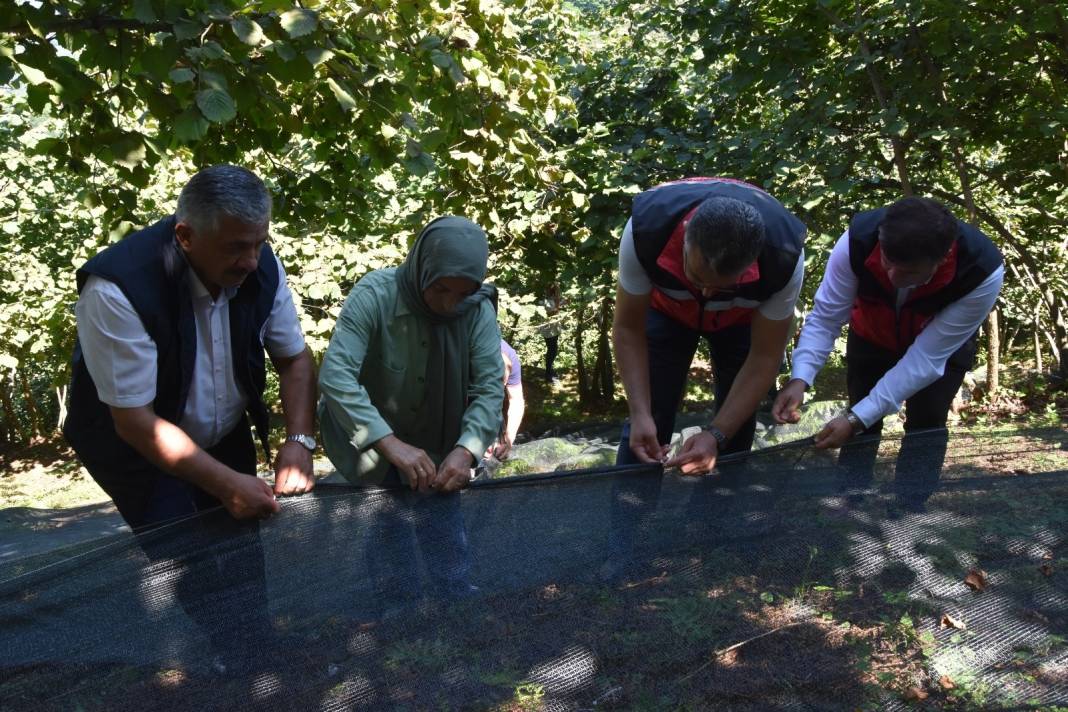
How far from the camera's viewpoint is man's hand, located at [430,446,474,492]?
205 centimetres

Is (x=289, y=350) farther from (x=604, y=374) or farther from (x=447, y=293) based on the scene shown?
(x=604, y=374)

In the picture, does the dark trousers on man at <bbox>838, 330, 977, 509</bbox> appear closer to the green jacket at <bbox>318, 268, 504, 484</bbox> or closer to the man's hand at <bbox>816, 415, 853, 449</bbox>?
the man's hand at <bbox>816, 415, 853, 449</bbox>

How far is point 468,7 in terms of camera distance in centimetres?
396

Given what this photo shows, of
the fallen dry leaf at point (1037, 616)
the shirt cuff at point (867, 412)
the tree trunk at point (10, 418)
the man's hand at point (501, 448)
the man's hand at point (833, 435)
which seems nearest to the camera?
the fallen dry leaf at point (1037, 616)

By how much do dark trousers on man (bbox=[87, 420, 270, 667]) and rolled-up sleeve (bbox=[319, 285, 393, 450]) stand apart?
352 millimetres

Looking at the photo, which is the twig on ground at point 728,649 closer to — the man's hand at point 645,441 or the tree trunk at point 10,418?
the man's hand at point 645,441

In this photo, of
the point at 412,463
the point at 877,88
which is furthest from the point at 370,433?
the point at 877,88

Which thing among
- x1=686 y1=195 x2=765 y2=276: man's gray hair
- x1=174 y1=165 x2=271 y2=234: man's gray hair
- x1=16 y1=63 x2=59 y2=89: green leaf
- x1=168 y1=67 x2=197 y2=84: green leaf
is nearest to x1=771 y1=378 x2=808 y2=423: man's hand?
x1=686 y1=195 x2=765 y2=276: man's gray hair

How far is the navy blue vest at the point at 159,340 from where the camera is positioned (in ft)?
5.82

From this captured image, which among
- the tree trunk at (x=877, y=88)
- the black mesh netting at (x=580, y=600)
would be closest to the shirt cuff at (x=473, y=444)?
the black mesh netting at (x=580, y=600)

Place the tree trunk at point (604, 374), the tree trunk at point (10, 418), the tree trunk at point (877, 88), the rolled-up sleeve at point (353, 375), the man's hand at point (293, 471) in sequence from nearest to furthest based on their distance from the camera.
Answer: the man's hand at point (293, 471), the rolled-up sleeve at point (353, 375), the tree trunk at point (877, 88), the tree trunk at point (604, 374), the tree trunk at point (10, 418)

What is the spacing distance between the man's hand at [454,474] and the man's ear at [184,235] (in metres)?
0.77

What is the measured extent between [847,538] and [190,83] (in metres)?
2.91

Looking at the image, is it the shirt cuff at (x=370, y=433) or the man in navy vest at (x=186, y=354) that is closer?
the man in navy vest at (x=186, y=354)
